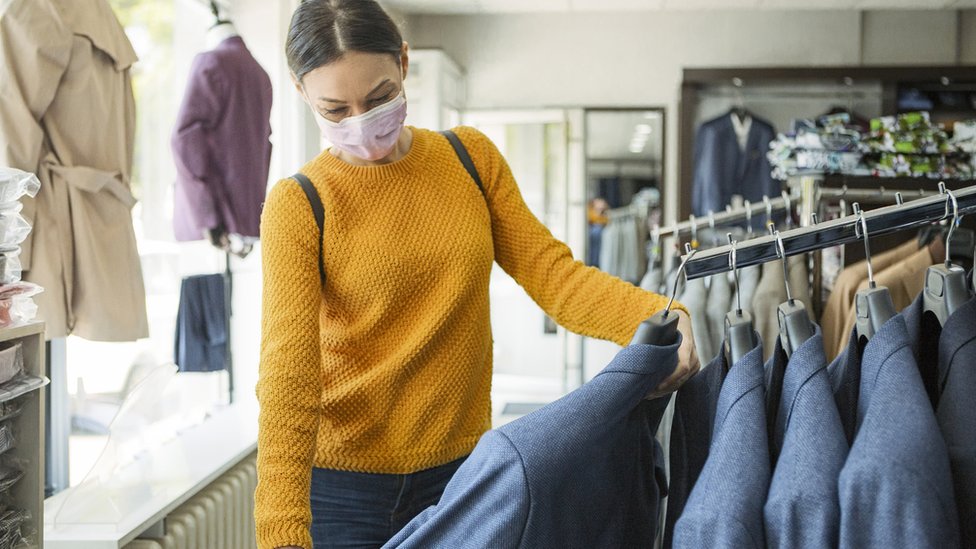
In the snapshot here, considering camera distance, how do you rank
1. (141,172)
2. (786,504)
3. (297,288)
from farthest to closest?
(141,172)
(297,288)
(786,504)

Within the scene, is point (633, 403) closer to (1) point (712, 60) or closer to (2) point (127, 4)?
(2) point (127, 4)

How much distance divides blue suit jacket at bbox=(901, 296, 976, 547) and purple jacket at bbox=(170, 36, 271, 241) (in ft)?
6.80

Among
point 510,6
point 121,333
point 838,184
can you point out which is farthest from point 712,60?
point 121,333

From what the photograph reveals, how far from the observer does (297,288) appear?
39.1 inches

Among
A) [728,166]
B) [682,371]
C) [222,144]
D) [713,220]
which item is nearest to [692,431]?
[682,371]

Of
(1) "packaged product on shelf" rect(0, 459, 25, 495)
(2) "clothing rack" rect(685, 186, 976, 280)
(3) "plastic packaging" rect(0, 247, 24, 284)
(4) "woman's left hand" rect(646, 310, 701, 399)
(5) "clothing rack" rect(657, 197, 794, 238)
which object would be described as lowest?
(1) "packaged product on shelf" rect(0, 459, 25, 495)

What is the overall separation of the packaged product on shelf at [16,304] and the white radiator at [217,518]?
660 millimetres

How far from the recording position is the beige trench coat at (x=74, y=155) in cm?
161

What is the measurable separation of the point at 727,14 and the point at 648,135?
81 cm

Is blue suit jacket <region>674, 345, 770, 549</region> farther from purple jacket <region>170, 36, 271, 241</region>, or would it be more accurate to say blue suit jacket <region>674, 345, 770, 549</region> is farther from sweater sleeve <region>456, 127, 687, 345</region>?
purple jacket <region>170, 36, 271, 241</region>

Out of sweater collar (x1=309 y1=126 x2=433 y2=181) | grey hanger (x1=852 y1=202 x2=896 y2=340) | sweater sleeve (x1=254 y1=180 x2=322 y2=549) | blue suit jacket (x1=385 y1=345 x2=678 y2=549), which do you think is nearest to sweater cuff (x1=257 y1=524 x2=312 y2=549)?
sweater sleeve (x1=254 y1=180 x2=322 y2=549)

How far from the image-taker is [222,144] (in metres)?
2.50

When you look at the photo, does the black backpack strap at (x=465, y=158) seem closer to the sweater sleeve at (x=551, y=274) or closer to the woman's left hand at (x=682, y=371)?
the sweater sleeve at (x=551, y=274)

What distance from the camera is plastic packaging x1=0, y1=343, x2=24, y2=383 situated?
124 centimetres
